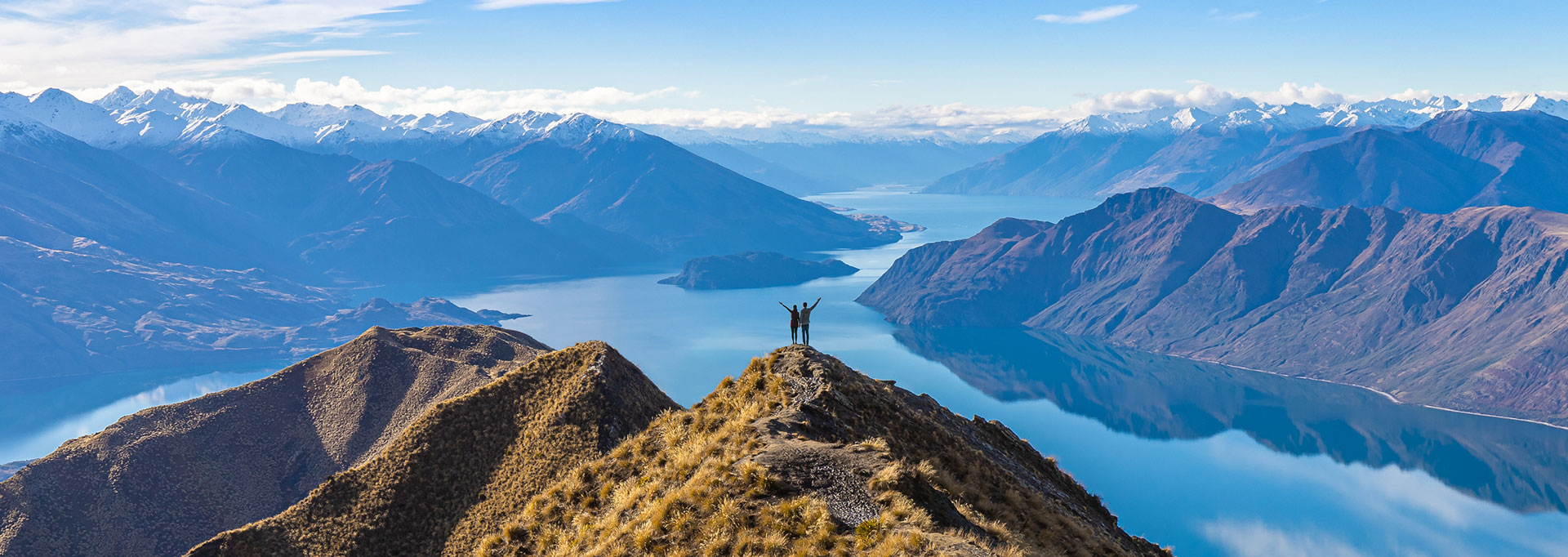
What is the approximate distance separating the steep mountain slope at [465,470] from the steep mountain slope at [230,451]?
2240cm

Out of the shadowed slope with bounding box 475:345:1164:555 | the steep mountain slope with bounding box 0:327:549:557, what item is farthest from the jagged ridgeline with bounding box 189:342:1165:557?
the steep mountain slope with bounding box 0:327:549:557

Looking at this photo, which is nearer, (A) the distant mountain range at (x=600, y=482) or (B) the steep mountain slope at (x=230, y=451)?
(A) the distant mountain range at (x=600, y=482)

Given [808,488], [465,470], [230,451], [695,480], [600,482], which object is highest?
[808,488]

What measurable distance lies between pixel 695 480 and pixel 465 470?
1943 centimetres

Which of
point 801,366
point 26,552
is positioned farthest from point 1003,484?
point 26,552

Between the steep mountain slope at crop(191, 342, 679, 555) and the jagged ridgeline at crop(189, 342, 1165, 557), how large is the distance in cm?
9

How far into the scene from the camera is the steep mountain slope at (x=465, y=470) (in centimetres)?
4322

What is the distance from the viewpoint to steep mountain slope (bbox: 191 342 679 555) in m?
43.2

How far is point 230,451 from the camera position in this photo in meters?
82.2

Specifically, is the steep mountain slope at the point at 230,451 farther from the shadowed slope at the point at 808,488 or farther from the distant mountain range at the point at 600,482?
the shadowed slope at the point at 808,488

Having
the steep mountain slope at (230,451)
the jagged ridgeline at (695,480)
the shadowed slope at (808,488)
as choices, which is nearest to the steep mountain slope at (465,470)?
the jagged ridgeline at (695,480)

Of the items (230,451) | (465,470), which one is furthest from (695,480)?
(230,451)

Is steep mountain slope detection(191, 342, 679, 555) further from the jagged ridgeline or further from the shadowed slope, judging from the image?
the shadowed slope

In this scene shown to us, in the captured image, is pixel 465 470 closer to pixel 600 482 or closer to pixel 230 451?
pixel 600 482
